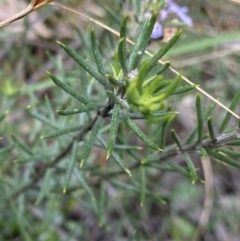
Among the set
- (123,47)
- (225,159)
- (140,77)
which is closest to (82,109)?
(123,47)

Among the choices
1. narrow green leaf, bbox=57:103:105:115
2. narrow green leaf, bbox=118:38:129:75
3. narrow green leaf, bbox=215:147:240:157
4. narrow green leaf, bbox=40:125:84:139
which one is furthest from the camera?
narrow green leaf, bbox=40:125:84:139

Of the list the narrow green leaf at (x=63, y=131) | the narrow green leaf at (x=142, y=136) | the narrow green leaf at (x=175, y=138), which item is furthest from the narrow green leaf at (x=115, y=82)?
the narrow green leaf at (x=63, y=131)

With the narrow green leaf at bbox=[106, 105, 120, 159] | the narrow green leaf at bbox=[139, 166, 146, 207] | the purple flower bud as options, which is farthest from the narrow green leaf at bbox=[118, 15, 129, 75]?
the narrow green leaf at bbox=[139, 166, 146, 207]

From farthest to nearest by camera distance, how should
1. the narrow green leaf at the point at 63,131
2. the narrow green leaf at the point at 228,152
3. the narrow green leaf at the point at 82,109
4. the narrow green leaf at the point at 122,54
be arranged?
the narrow green leaf at the point at 63,131 < the narrow green leaf at the point at 228,152 < the narrow green leaf at the point at 82,109 < the narrow green leaf at the point at 122,54

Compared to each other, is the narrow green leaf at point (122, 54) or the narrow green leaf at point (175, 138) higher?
the narrow green leaf at point (122, 54)

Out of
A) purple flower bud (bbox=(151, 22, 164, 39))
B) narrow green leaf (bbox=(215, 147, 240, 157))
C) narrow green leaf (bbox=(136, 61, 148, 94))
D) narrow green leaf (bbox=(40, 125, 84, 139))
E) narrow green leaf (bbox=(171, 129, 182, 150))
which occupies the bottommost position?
narrow green leaf (bbox=(40, 125, 84, 139))

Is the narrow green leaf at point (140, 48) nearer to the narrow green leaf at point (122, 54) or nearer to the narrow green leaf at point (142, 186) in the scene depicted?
the narrow green leaf at point (122, 54)

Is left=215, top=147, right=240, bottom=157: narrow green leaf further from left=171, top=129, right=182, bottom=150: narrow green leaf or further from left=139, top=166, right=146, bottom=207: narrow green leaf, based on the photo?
left=139, top=166, right=146, bottom=207: narrow green leaf

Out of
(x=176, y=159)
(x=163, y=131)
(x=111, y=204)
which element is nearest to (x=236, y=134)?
(x=163, y=131)

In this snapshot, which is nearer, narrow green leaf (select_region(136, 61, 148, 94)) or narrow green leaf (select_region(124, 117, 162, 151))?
narrow green leaf (select_region(136, 61, 148, 94))

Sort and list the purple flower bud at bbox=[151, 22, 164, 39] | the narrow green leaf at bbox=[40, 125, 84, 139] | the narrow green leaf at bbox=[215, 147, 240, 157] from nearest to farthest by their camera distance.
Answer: the narrow green leaf at bbox=[215, 147, 240, 157] → the narrow green leaf at bbox=[40, 125, 84, 139] → the purple flower bud at bbox=[151, 22, 164, 39]

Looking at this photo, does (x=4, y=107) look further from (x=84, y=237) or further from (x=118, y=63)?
(x=118, y=63)

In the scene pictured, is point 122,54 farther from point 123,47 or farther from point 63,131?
point 63,131
